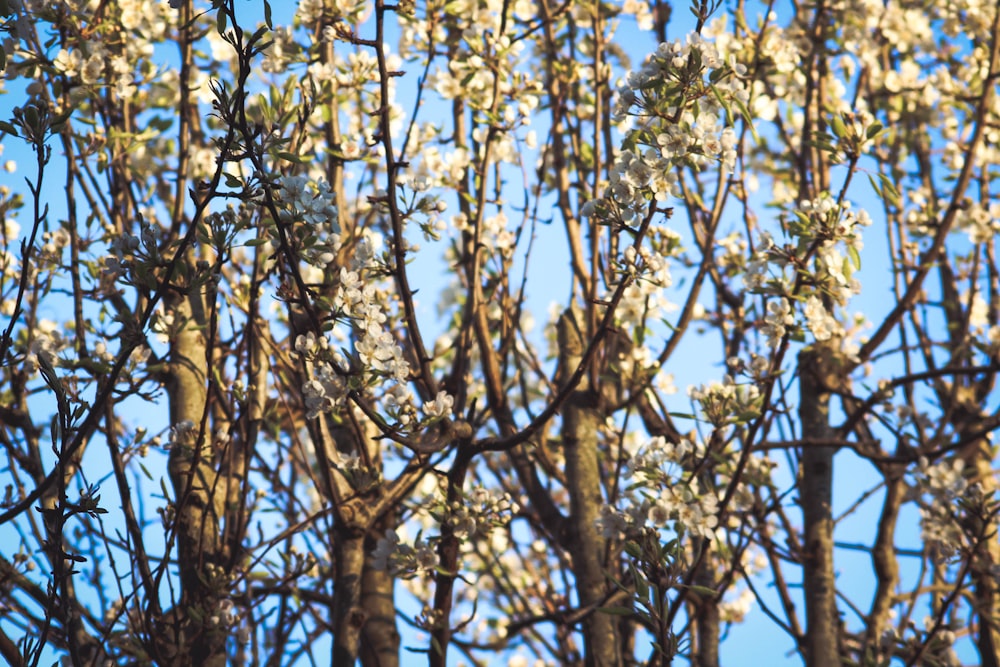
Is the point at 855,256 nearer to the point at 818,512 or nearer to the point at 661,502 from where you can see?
the point at 661,502

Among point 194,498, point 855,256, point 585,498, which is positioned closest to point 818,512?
point 585,498

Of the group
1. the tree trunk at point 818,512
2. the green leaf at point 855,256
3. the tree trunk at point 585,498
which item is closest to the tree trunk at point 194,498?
the tree trunk at point 585,498

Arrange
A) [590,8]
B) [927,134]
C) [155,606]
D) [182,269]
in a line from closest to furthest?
[182,269], [155,606], [590,8], [927,134]

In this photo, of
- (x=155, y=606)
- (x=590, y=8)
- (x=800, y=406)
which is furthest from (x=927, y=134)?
(x=155, y=606)

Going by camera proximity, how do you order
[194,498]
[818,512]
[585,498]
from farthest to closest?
1. [818,512]
2. [585,498]
3. [194,498]

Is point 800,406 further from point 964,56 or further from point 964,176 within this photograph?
point 964,56

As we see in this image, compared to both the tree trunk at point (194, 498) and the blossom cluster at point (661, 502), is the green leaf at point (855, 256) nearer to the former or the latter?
the blossom cluster at point (661, 502)

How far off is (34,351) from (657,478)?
190 centimetres

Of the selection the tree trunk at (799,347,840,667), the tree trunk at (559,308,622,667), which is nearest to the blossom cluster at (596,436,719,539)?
the tree trunk at (559,308,622,667)

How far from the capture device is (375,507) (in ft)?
9.71

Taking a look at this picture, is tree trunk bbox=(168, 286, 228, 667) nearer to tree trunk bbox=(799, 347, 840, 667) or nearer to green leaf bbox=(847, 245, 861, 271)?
green leaf bbox=(847, 245, 861, 271)

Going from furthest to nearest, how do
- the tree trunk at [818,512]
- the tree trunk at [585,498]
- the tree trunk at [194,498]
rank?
1. the tree trunk at [818,512]
2. the tree trunk at [585,498]
3. the tree trunk at [194,498]

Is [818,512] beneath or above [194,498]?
above

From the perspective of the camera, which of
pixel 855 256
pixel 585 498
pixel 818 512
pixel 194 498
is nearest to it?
pixel 855 256
